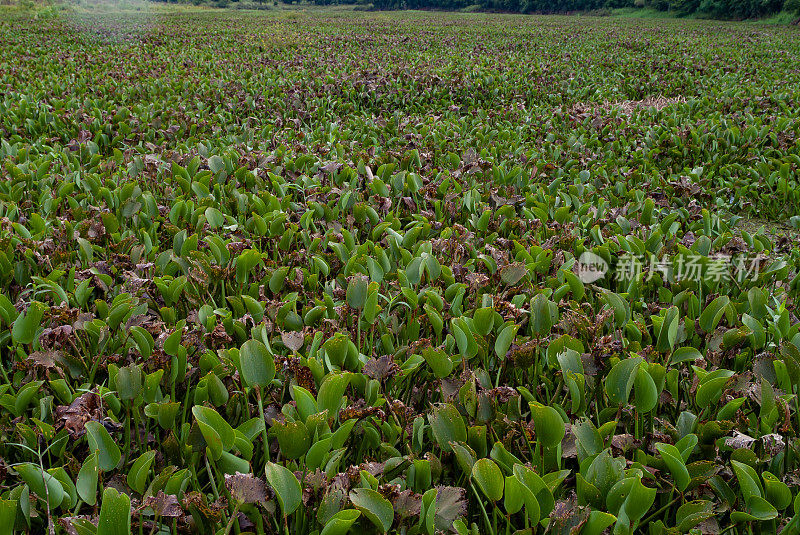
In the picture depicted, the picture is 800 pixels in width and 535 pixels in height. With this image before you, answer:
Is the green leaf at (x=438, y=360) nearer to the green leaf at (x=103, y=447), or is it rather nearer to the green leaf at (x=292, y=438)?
the green leaf at (x=292, y=438)

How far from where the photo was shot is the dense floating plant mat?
1.37m

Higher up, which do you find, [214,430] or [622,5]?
[622,5]

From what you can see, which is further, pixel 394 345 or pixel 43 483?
pixel 394 345

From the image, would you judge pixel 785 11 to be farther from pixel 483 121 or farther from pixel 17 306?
pixel 17 306

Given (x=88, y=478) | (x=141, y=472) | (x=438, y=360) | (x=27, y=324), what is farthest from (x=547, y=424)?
(x=27, y=324)

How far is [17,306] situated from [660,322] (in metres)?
2.47

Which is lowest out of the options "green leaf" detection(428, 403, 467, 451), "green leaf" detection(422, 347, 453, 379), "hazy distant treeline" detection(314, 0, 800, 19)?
"green leaf" detection(428, 403, 467, 451)

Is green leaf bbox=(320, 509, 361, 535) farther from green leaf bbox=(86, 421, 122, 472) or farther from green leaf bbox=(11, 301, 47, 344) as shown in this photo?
green leaf bbox=(11, 301, 47, 344)

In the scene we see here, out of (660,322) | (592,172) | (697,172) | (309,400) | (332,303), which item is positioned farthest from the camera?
(592,172)

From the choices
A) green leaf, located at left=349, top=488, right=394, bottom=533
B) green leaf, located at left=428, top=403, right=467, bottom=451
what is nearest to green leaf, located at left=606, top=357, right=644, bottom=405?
green leaf, located at left=428, top=403, right=467, bottom=451

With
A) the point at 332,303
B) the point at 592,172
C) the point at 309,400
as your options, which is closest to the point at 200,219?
the point at 332,303

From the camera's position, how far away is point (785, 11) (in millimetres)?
36406

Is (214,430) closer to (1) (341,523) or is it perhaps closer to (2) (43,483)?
(1) (341,523)

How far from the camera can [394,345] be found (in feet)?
7.18
